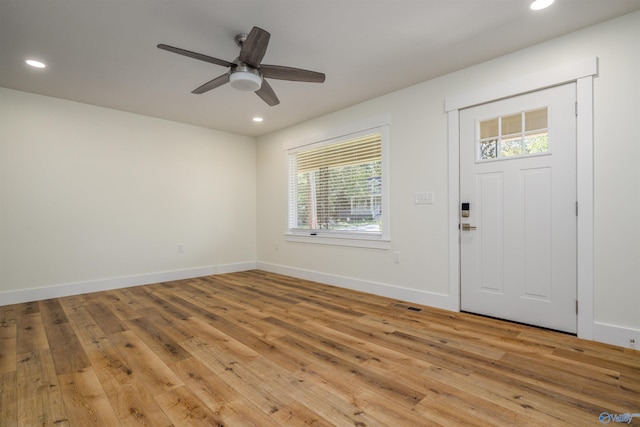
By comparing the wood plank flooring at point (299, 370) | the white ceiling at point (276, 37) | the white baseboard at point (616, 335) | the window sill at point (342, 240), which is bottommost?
the wood plank flooring at point (299, 370)

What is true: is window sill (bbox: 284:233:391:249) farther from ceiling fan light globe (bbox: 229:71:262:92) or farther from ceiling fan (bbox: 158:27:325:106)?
ceiling fan light globe (bbox: 229:71:262:92)

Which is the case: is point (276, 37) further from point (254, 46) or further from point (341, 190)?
point (341, 190)

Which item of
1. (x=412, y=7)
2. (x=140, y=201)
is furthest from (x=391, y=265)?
(x=140, y=201)

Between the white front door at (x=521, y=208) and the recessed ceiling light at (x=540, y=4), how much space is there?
0.75 m

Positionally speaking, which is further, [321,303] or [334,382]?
[321,303]

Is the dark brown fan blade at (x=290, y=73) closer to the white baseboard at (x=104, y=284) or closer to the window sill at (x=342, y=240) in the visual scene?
the window sill at (x=342, y=240)

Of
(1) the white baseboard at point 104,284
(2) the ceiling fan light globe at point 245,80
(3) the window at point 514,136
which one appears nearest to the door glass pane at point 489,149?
(3) the window at point 514,136

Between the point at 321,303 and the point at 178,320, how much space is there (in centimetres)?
151

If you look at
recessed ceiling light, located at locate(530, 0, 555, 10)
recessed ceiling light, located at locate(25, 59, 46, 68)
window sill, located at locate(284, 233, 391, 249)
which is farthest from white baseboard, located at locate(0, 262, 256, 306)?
recessed ceiling light, located at locate(530, 0, 555, 10)

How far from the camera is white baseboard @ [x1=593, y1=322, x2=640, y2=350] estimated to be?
2.27 meters

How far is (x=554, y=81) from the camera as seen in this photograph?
262 centimetres

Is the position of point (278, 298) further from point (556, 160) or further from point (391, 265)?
point (556, 160)

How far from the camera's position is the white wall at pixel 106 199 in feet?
12.0

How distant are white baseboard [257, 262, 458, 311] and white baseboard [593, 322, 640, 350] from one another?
1102 mm
